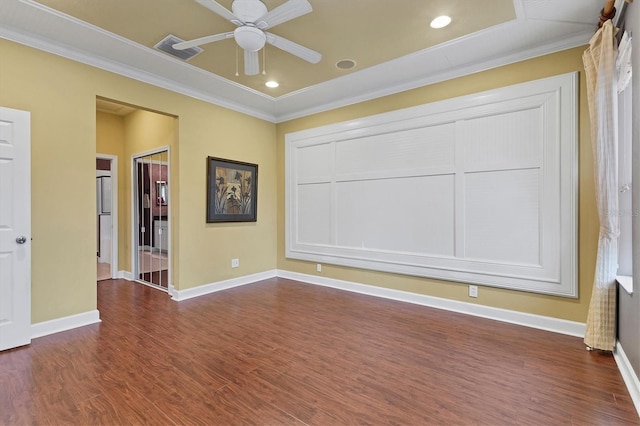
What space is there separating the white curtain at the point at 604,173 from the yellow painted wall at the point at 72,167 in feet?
15.0

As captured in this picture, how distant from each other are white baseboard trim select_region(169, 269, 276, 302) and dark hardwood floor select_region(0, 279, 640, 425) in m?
0.57

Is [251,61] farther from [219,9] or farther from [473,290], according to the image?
[473,290]

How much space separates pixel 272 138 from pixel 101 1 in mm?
3295

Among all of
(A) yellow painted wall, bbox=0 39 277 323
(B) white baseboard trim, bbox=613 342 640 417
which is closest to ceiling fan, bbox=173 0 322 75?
(A) yellow painted wall, bbox=0 39 277 323

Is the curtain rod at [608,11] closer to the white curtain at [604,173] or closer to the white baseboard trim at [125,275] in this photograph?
the white curtain at [604,173]

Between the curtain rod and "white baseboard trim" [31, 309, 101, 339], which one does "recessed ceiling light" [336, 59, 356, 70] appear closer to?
the curtain rod

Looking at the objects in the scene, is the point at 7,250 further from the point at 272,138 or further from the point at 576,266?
the point at 576,266

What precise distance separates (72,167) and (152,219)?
1941 millimetres

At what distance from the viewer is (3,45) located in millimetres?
2877

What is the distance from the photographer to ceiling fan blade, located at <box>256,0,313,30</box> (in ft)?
7.00

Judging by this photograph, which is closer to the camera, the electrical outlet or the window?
the window

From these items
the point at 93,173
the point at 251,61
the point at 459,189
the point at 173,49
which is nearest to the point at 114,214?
the point at 93,173

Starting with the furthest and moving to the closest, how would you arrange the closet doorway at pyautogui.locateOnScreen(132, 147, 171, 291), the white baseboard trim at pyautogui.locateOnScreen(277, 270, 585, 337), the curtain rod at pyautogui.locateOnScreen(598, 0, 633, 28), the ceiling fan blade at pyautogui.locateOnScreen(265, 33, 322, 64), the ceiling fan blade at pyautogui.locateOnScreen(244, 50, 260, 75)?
the closet doorway at pyautogui.locateOnScreen(132, 147, 171, 291), the white baseboard trim at pyautogui.locateOnScreen(277, 270, 585, 337), the ceiling fan blade at pyautogui.locateOnScreen(244, 50, 260, 75), the ceiling fan blade at pyautogui.locateOnScreen(265, 33, 322, 64), the curtain rod at pyautogui.locateOnScreen(598, 0, 633, 28)

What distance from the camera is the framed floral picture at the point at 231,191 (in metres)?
4.68
